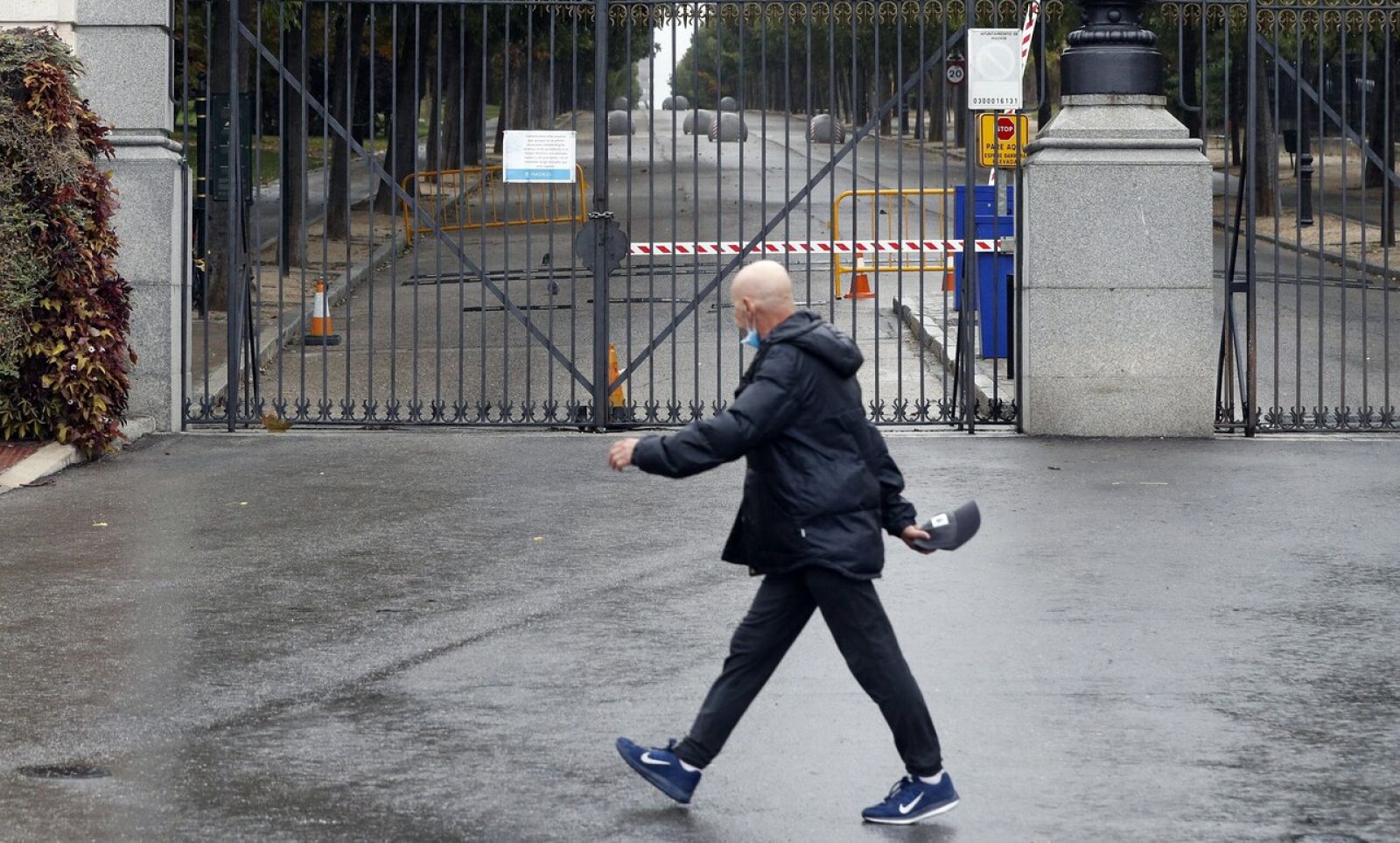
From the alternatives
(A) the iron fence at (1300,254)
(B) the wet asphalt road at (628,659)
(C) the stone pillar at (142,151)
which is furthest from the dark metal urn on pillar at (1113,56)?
(C) the stone pillar at (142,151)

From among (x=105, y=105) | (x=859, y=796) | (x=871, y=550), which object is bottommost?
(x=859, y=796)

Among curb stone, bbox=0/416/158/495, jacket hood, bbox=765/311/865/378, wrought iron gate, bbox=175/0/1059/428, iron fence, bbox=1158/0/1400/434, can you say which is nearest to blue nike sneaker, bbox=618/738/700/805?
jacket hood, bbox=765/311/865/378

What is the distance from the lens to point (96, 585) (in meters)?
8.79

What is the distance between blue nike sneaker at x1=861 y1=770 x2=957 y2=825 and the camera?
18.2 ft

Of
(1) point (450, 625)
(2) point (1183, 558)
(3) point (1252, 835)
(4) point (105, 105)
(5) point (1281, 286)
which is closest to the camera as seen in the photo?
(3) point (1252, 835)

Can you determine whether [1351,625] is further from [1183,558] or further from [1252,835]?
[1252,835]

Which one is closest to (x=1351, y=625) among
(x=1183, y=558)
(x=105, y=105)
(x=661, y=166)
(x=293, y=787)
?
(x=1183, y=558)

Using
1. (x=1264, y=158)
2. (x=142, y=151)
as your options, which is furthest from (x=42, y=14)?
(x=1264, y=158)

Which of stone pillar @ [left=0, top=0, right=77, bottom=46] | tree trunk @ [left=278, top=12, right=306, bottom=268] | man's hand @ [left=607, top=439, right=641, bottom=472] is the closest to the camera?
man's hand @ [left=607, top=439, right=641, bottom=472]

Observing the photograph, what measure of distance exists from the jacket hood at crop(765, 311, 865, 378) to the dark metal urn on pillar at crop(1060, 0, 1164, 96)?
819 cm

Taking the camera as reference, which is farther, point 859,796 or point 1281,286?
point 1281,286

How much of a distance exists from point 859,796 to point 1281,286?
70.6ft

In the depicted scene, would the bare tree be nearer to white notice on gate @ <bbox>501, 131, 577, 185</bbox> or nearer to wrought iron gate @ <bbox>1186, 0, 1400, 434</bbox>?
wrought iron gate @ <bbox>1186, 0, 1400, 434</bbox>

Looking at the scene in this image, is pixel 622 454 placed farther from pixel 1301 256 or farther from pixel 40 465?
pixel 1301 256
